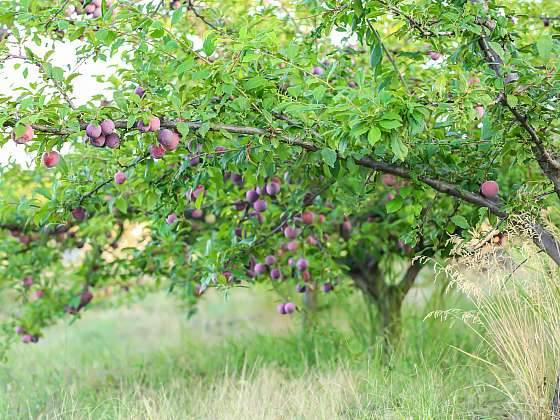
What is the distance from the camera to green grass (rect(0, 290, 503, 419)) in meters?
2.75

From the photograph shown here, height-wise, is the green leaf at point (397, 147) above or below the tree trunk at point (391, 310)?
above

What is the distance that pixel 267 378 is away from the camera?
341 cm

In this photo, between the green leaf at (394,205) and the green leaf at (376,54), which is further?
the green leaf at (394,205)

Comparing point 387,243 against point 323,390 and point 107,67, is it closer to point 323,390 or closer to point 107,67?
point 323,390

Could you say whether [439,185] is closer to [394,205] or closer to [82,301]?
[394,205]

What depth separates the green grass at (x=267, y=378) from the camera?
2754 millimetres

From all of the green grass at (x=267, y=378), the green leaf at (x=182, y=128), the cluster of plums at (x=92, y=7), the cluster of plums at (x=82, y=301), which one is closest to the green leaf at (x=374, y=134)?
the green leaf at (x=182, y=128)

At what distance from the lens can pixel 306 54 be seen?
2453 mm

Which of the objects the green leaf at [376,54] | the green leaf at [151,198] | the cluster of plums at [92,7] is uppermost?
the cluster of plums at [92,7]

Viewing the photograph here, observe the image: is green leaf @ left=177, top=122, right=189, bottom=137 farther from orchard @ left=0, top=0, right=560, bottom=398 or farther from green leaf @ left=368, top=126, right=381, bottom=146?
green leaf @ left=368, top=126, right=381, bottom=146

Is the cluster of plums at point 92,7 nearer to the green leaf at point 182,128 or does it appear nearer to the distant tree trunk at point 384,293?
the green leaf at point 182,128

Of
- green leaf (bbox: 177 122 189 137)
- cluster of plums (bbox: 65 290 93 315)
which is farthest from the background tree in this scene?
cluster of plums (bbox: 65 290 93 315)

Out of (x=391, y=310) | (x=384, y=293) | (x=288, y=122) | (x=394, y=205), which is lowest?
(x=391, y=310)

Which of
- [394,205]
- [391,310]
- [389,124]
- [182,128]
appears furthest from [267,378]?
[389,124]
